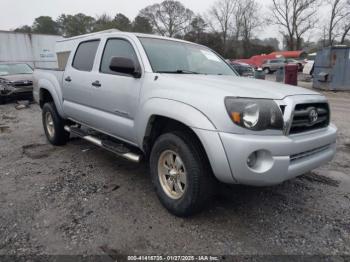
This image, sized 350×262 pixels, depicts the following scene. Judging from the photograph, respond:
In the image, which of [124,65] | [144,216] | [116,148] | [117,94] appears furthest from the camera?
[116,148]

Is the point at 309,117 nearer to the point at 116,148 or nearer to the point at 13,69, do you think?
the point at 116,148

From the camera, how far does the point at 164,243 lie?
2.62 meters

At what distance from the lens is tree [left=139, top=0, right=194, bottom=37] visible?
2315 inches

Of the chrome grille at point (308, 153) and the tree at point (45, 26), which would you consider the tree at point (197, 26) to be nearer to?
the tree at point (45, 26)

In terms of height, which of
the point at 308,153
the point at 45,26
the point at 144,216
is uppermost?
the point at 45,26

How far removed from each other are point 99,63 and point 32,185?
1.83 meters

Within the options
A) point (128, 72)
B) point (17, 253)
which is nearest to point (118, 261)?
point (17, 253)

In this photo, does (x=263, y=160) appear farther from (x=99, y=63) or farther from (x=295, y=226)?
(x=99, y=63)

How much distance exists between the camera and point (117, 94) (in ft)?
11.8

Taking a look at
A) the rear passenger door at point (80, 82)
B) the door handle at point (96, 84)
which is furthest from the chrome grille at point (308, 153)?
the rear passenger door at point (80, 82)

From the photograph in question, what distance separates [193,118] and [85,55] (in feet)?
8.60

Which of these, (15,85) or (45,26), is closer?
(15,85)

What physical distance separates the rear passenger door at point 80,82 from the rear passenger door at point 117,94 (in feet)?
0.79

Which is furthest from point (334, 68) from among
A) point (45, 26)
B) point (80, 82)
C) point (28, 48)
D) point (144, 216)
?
point (45, 26)
